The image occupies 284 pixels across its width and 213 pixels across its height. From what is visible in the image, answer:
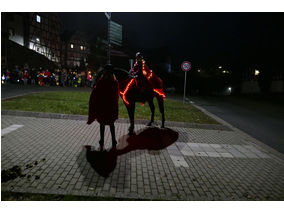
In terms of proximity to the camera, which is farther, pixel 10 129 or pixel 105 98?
pixel 10 129

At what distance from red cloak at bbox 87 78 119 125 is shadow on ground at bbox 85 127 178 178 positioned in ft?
2.52

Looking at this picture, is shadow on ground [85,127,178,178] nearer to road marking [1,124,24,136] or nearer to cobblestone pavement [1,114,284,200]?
cobblestone pavement [1,114,284,200]

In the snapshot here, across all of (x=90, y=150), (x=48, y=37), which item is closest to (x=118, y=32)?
(x=90, y=150)

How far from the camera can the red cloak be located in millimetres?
4836

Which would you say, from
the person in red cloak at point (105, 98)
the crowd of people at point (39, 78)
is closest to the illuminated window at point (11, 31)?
the crowd of people at point (39, 78)

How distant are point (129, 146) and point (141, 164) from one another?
107 cm

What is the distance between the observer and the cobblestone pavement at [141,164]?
353 cm

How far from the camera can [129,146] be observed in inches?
217

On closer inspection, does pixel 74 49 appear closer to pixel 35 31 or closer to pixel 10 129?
pixel 35 31

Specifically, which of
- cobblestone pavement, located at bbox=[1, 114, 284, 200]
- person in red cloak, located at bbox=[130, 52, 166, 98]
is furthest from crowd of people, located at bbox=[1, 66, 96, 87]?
cobblestone pavement, located at bbox=[1, 114, 284, 200]

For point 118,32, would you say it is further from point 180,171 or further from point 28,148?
point 180,171

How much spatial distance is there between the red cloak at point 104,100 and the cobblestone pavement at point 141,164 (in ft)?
2.83

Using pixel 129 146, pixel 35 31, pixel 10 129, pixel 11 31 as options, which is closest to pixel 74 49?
pixel 35 31

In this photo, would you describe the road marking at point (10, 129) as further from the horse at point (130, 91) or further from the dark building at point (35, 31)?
the dark building at point (35, 31)
